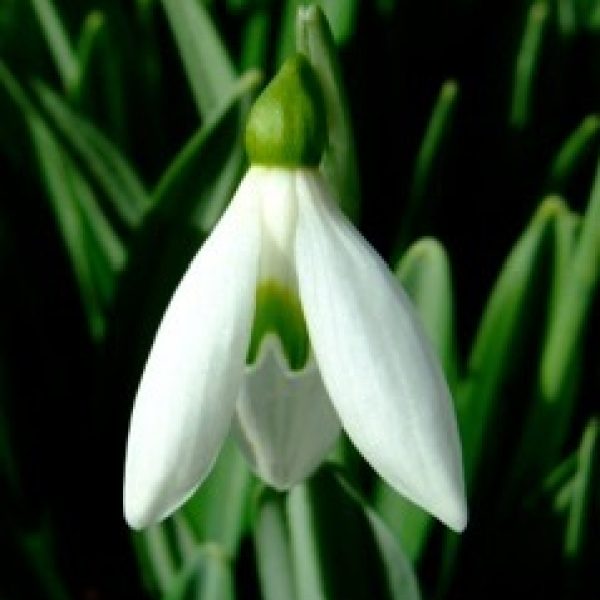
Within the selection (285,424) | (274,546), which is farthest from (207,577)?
(285,424)

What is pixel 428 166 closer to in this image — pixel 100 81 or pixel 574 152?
pixel 574 152

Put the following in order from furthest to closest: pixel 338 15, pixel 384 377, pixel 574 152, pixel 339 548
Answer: pixel 574 152 → pixel 338 15 → pixel 339 548 → pixel 384 377

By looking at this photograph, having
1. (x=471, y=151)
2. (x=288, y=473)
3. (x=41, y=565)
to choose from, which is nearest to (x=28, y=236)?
(x=41, y=565)

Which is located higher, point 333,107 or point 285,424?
point 333,107

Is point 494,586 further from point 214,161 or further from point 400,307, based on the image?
point 400,307

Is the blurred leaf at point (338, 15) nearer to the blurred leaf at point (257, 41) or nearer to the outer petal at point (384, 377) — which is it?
the blurred leaf at point (257, 41)

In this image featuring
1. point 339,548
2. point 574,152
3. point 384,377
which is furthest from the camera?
point 574,152
